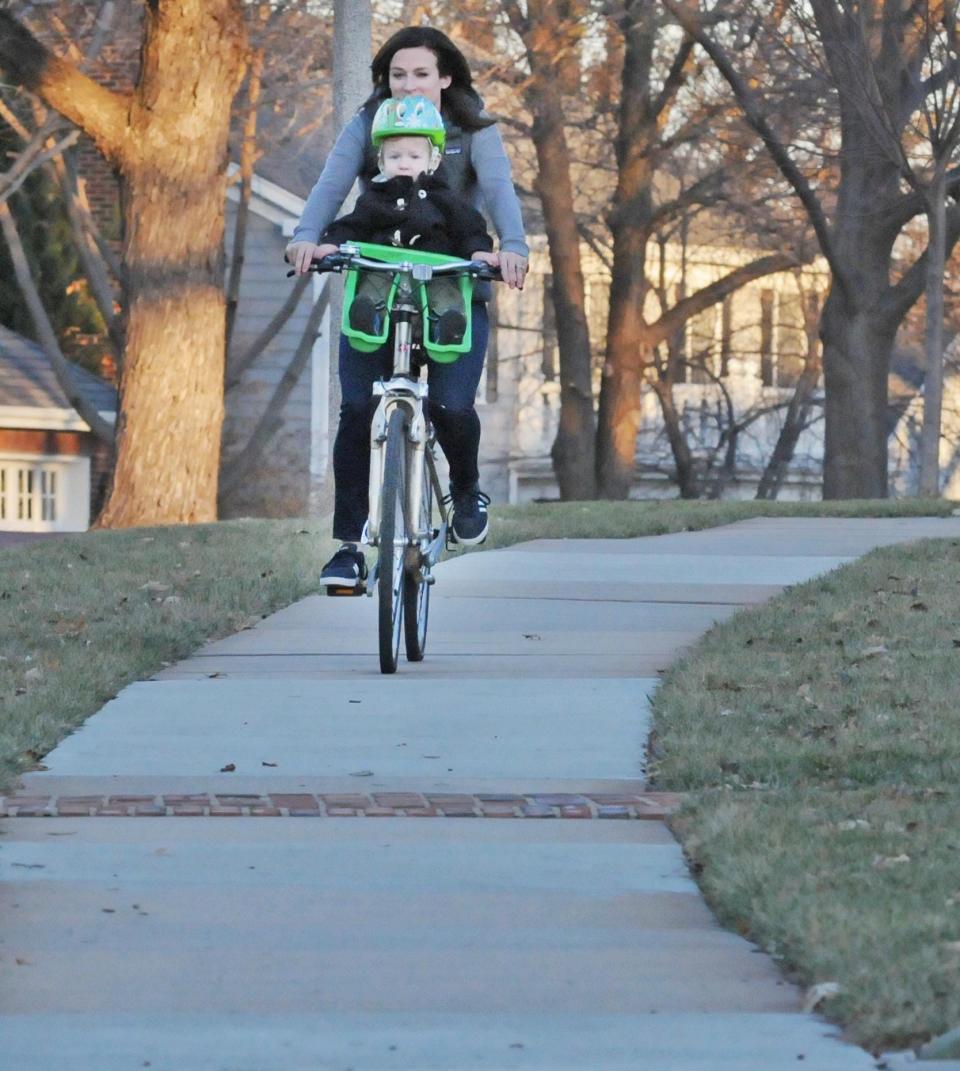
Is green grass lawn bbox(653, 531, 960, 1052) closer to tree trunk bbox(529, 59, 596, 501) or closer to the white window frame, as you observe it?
the white window frame

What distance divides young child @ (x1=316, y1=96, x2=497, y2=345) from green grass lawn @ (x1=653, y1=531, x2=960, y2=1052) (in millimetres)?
1468

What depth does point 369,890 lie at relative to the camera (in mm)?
4422

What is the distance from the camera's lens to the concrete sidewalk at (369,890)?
3496 millimetres

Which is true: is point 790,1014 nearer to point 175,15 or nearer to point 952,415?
point 175,15

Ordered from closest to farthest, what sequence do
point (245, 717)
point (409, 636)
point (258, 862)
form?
1. point (258, 862)
2. point (245, 717)
3. point (409, 636)

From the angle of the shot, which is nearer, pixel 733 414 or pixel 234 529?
pixel 234 529

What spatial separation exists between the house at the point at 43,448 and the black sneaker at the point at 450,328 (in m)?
18.6

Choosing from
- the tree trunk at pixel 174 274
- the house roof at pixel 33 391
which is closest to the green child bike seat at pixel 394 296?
the tree trunk at pixel 174 274

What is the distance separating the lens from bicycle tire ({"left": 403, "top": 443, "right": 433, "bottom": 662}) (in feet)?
23.5

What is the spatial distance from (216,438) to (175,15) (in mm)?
3321

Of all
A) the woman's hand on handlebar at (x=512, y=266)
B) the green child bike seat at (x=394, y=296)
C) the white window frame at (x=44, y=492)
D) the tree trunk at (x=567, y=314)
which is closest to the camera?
the woman's hand on handlebar at (x=512, y=266)

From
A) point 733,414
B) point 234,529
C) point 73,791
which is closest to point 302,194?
point 733,414

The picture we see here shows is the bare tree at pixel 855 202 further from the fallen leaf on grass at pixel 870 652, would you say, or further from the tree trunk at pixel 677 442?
the fallen leaf on grass at pixel 870 652

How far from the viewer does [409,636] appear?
736 centimetres
